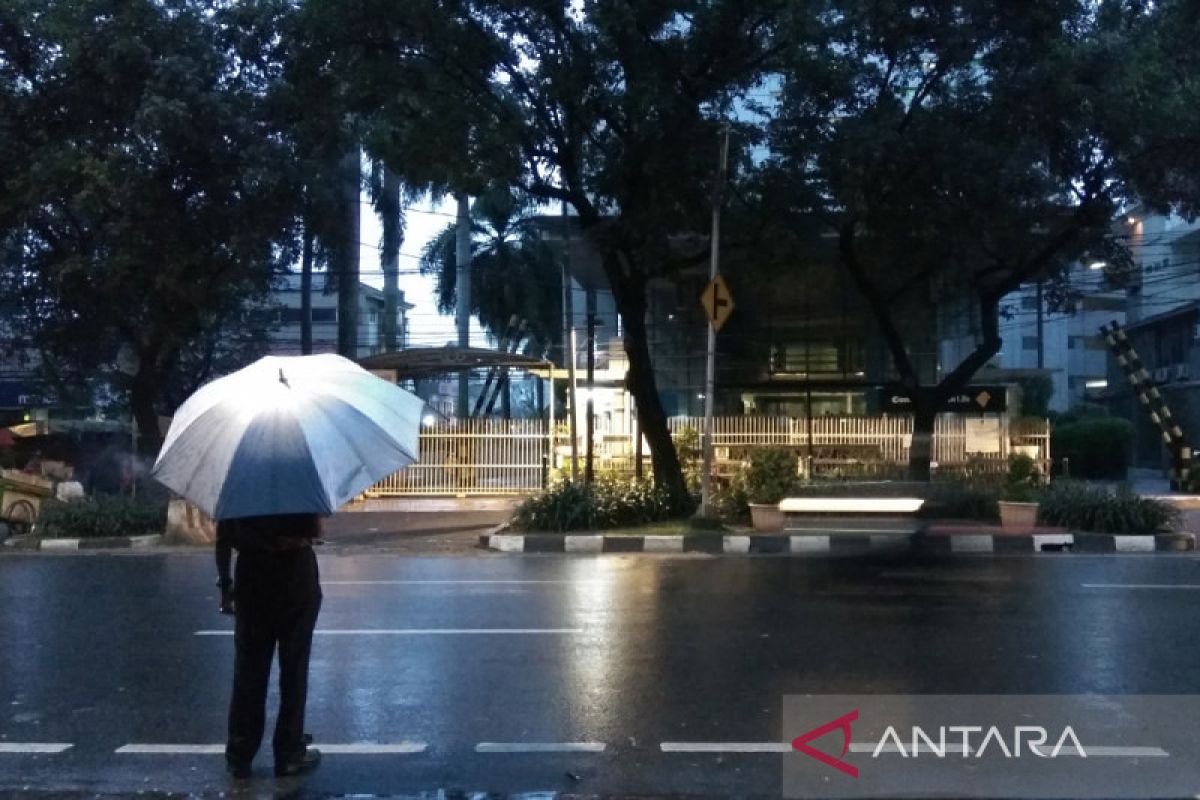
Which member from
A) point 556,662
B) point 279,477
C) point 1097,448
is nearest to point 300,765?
point 279,477

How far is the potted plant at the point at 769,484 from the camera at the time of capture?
18.0 metres

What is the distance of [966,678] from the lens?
7707 mm

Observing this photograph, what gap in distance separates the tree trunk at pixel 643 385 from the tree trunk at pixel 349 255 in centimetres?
A: 551

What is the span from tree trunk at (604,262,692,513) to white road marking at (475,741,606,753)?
1223cm

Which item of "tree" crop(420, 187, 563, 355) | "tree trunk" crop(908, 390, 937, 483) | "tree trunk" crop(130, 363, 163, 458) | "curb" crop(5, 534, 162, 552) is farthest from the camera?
"tree" crop(420, 187, 563, 355)

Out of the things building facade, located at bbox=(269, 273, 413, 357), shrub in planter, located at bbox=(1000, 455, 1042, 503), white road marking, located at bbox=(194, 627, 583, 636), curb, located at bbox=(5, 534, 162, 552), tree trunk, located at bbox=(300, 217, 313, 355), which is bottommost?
curb, located at bbox=(5, 534, 162, 552)

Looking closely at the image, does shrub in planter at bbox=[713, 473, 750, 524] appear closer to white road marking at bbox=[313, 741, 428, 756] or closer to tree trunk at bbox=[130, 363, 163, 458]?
tree trunk at bbox=[130, 363, 163, 458]

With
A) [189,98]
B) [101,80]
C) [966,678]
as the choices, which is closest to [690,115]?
[189,98]

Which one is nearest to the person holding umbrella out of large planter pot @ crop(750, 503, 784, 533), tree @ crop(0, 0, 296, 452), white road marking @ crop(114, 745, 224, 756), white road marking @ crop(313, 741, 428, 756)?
white road marking @ crop(313, 741, 428, 756)

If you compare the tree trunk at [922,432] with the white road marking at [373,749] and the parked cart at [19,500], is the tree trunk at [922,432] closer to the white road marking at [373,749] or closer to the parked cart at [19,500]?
the parked cart at [19,500]


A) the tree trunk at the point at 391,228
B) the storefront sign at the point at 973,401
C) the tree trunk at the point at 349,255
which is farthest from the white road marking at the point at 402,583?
the tree trunk at the point at 391,228

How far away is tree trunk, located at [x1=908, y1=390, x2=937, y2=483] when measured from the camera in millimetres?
21188

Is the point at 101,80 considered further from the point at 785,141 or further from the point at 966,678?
the point at 966,678

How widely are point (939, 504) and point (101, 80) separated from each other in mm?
13577
